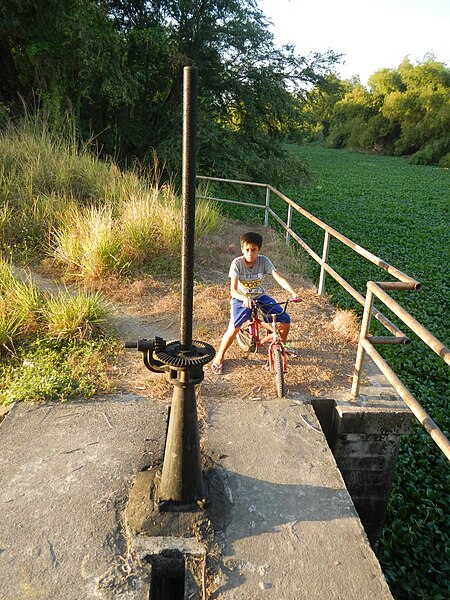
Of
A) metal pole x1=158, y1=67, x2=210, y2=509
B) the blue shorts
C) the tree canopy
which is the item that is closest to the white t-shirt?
the blue shorts

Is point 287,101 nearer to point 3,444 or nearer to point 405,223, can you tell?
point 405,223

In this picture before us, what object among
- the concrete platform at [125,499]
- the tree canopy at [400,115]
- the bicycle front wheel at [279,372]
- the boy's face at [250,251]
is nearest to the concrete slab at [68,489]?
the concrete platform at [125,499]

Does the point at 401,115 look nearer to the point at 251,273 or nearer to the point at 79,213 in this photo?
the point at 79,213

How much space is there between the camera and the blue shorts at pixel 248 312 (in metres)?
4.14

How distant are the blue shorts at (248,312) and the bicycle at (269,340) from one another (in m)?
0.02

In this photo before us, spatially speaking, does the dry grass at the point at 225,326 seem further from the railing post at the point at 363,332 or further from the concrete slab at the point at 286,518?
the concrete slab at the point at 286,518

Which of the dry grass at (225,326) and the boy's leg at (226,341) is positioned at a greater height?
the boy's leg at (226,341)

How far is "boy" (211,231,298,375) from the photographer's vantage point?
4.07m

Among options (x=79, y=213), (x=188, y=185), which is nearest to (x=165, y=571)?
(x=188, y=185)

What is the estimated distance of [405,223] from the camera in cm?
1509

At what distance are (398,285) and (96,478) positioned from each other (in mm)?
2271

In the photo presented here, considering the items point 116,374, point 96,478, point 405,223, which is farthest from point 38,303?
point 405,223

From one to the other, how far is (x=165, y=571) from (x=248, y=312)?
7.20 feet

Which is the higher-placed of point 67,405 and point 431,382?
point 67,405
